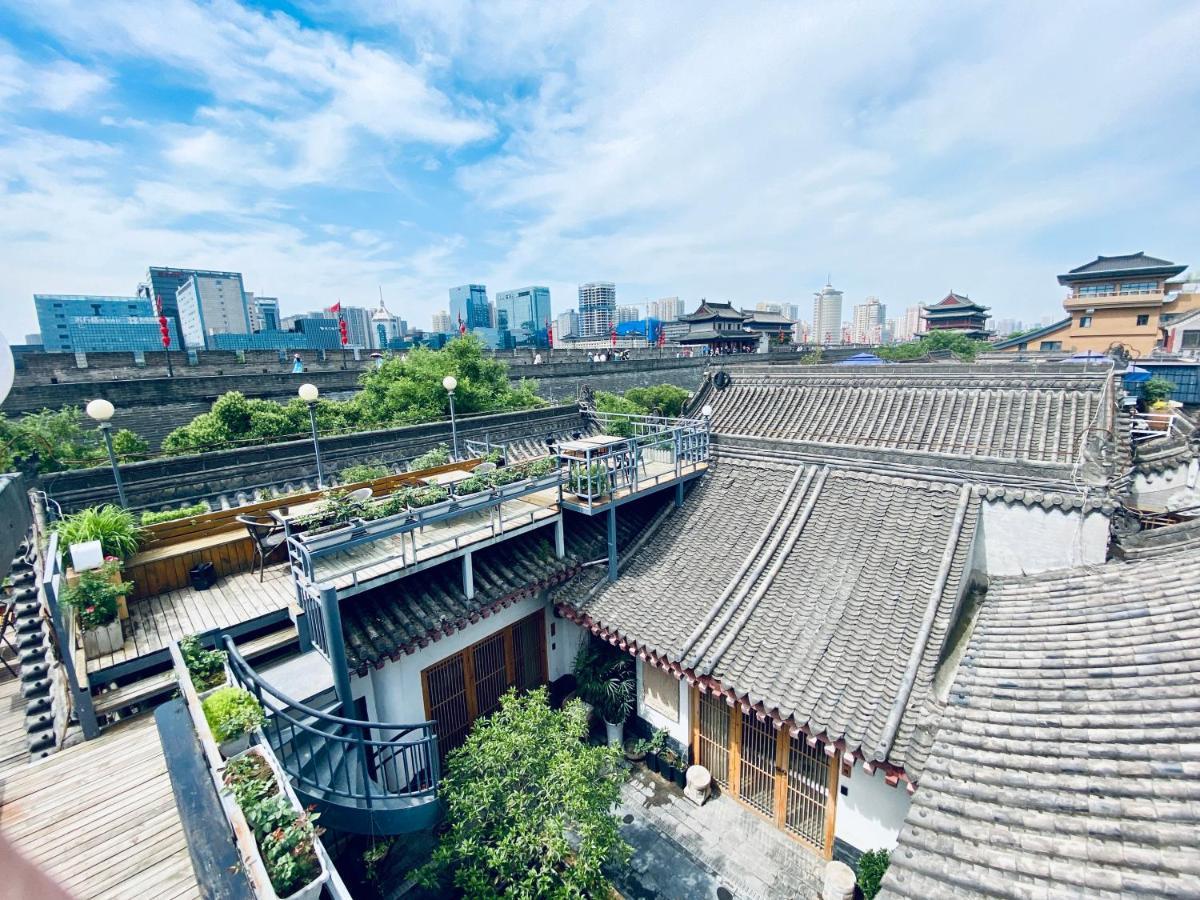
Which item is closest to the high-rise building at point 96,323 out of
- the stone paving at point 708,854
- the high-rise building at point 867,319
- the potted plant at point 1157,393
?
the stone paving at point 708,854

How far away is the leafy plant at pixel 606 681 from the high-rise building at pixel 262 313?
330 ft

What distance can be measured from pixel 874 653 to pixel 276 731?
26.5 feet

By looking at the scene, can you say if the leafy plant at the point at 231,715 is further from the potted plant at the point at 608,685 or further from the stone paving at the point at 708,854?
the potted plant at the point at 608,685

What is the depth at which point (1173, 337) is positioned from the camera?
135 ft

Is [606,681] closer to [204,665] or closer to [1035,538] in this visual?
[204,665]

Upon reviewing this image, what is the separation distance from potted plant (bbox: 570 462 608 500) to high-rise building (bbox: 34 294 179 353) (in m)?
110

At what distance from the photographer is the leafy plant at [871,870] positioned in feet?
24.9

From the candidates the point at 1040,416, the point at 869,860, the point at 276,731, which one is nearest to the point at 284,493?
the point at 276,731

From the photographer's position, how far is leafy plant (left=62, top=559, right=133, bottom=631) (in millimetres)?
6809

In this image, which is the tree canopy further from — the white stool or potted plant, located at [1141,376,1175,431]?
potted plant, located at [1141,376,1175,431]

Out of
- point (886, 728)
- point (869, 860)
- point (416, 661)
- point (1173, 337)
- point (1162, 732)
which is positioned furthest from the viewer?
point (1173, 337)

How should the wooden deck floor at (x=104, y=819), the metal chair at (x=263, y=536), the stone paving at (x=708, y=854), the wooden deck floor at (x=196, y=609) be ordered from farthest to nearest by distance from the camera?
the metal chair at (x=263, y=536)
the stone paving at (x=708, y=854)
the wooden deck floor at (x=196, y=609)
the wooden deck floor at (x=104, y=819)

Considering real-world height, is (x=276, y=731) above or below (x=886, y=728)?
above

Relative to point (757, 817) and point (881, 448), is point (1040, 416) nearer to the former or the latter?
point (881, 448)
